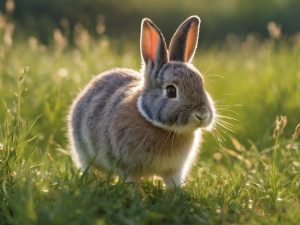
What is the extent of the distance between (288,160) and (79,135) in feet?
5.30

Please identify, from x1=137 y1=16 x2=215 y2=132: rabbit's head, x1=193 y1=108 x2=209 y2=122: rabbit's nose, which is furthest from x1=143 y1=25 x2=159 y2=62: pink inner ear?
x1=193 y1=108 x2=209 y2=122: rabbit's nose

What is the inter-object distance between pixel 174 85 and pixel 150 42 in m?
0.54

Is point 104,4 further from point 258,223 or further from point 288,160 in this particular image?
point 258,223

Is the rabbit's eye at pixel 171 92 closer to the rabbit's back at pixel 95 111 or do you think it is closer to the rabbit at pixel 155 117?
the rabbit at pixel 155 117

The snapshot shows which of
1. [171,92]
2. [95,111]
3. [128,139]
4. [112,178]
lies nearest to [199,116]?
[171,92]

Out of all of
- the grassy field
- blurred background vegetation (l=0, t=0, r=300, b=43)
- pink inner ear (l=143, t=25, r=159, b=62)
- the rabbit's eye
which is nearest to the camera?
the grassy field

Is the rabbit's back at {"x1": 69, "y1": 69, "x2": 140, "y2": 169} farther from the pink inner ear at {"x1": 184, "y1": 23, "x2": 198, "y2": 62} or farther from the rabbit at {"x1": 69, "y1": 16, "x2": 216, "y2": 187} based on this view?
the pink inner ear at {"x1": 184, "y1": 23, "x2": 198, "y2": 62}

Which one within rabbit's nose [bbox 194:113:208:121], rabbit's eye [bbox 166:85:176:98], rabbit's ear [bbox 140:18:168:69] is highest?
rabbit's ear [bbox 140:18:168:69]

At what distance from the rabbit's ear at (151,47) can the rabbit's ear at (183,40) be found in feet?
0.44

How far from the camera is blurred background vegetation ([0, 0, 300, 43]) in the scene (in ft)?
42.8

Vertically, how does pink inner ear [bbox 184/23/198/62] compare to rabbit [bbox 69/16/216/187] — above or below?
above

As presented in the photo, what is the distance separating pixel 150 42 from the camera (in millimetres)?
4859

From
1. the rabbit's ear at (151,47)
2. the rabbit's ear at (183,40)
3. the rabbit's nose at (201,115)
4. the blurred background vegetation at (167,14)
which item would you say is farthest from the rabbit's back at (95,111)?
the blurred background vegetation at (167,14)

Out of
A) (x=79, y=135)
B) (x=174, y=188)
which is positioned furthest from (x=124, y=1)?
(x=174, y=188)
